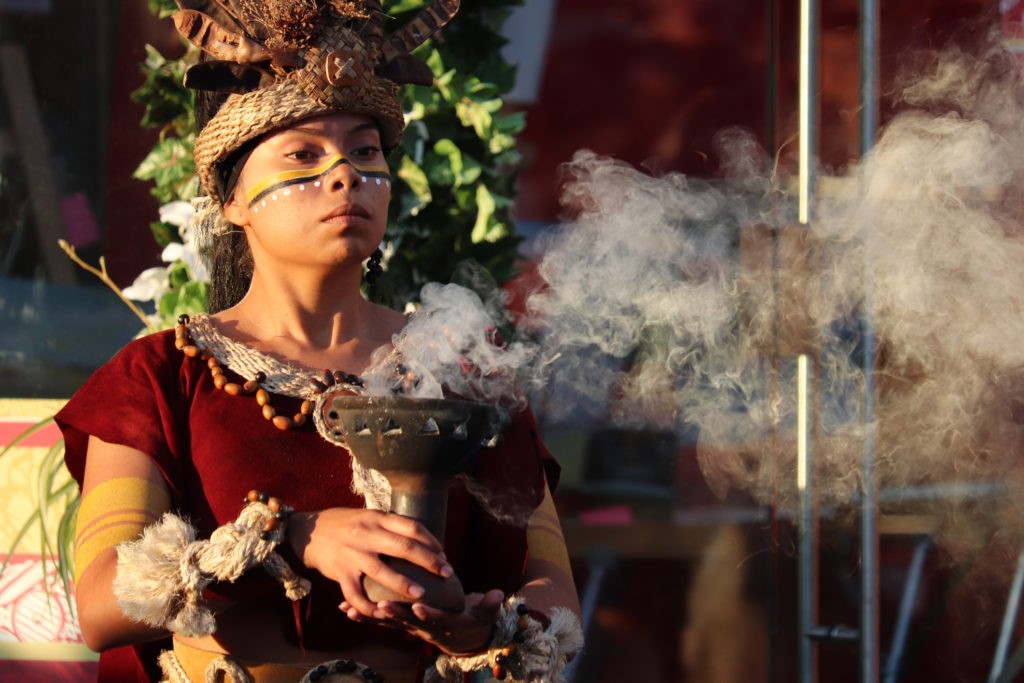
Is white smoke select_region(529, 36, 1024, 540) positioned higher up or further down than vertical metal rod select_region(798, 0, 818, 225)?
further down

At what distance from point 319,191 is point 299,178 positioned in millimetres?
42

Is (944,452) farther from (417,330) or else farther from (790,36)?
(417,330)

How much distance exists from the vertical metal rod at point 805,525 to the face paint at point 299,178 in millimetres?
2059

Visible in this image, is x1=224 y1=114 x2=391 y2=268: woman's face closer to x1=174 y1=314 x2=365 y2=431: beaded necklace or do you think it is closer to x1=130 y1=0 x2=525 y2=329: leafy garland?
x1=174 y1=314 x2=365 y2=431: beaded necklace

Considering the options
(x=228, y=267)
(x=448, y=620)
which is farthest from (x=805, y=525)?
(x=448, y=620)

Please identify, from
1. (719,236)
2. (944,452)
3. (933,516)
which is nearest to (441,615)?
(719,236)

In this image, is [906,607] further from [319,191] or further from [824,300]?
A: [319,191]

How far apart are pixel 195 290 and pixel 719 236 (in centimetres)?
145

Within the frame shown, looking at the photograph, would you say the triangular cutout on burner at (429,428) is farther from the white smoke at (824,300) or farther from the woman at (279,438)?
the white smoke at (824,300)

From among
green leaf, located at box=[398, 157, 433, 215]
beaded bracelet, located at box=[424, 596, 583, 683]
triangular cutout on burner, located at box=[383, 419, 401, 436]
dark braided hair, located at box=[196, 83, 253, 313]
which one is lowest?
beaded bracelet, located at box=[424, 596, 583, 683]

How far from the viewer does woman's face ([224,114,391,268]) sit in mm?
2053

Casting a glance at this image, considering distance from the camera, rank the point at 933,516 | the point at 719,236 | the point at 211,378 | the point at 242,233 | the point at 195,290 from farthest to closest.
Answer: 1. the point at 933,516
2. the point at 719,236
3. the point at 195,290
4. the point at 242,233
5. the point at 211,378

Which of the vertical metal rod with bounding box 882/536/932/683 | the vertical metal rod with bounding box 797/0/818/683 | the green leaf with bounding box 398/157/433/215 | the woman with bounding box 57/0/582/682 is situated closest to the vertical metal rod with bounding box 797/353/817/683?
the vertical metal rod with bounding box 797/0/818/683

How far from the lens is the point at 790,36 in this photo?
13.9 ft
